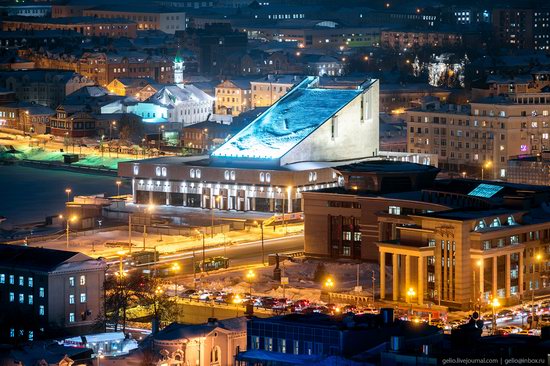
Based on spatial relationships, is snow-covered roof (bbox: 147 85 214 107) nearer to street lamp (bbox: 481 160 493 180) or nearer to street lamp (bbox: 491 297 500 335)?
street lamp (bbox: 481 160 493 180)

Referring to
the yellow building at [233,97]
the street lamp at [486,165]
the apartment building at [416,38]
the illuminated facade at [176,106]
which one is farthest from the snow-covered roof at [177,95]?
the apartment building at [416,38]

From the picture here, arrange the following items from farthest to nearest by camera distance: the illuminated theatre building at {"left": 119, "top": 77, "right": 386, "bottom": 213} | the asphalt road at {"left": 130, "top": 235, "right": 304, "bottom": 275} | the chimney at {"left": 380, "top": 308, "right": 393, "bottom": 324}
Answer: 1. the illuminated theatre building at {"left": 119, "top": 77, "right": 386, "bottom": 213}
2. the asphalt road at {"left": 130, "top": 235, "right": 304, "bottom": 275}
3. the chimney at {"left": 380, "top": 308, "right": 393, "bottom": 324}

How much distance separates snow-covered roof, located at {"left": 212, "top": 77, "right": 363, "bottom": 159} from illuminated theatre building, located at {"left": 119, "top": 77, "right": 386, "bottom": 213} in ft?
0.09

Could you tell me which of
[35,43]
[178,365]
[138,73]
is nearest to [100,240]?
[178,365]

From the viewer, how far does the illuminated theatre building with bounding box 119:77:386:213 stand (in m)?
60.9

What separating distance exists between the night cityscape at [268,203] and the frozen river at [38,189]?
0.14 meters

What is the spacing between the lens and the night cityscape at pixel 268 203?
36.2 metres

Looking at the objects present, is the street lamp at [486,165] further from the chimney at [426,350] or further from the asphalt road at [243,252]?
the chimney at [426,350]

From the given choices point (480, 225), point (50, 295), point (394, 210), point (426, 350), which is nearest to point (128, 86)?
point (394, 210)

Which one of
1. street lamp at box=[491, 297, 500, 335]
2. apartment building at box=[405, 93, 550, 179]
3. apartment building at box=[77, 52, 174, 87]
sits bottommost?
street lamp at box=[491, 297, 500, 335]

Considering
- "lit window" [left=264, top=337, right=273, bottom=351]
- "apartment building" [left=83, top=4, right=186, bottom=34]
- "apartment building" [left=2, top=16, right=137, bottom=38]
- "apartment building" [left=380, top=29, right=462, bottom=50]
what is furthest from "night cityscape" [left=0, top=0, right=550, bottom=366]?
"apartment building" [left=83, top=4, right=186, bottom=34]

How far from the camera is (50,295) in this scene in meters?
42.1

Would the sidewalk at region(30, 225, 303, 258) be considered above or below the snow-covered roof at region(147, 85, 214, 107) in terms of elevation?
below

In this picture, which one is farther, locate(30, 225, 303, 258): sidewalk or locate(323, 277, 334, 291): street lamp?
locate(30, 225, 303, 258): sidewalk
